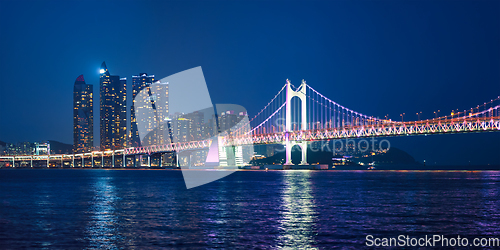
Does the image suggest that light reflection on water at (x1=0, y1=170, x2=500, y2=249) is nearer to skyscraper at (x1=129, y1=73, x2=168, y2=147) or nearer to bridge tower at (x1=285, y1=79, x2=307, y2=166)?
bridge tower at (x1=285, y1=79, x2=307, y2=166)

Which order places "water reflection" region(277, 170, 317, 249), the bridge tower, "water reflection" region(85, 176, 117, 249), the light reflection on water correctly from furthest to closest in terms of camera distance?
1. the bridge tower
2. the light reflection on water
3. "water reflection" region(85, 176, 117, 249)
4. "water reflection" region(277, 170, 317, 249)

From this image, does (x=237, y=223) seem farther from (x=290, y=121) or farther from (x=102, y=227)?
(x=290, y=121)

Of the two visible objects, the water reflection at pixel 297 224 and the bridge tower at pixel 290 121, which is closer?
the water reflection at pixel 297 224

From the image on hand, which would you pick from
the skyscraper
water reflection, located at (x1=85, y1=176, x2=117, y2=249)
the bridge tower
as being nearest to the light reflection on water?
water reflection, located at (x1=85, y1=176, x2=117, y2=249)

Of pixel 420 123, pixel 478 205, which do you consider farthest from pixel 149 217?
pixel 420 123

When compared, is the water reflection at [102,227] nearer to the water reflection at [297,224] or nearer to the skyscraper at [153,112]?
the water reflection at [297,224]

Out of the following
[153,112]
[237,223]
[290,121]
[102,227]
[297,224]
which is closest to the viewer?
[102,227]

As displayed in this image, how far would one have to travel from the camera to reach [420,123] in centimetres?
7188

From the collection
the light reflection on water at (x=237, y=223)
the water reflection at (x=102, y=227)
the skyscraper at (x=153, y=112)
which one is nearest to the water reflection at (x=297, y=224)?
the light reflection on water at (x=237, y=223)

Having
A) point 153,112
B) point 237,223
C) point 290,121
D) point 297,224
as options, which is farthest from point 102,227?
point 153,112

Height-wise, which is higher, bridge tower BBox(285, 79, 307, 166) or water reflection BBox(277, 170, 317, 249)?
bridge tower BBox(285, 79, 307, 166)

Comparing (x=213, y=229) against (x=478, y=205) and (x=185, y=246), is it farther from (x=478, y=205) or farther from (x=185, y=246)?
(x=478, y=205)

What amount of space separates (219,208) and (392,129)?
190 ft

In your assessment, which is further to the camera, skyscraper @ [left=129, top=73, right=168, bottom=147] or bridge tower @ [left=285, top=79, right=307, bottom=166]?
skyscraper @ [left=129, top=73, right=168, bottom=147]
